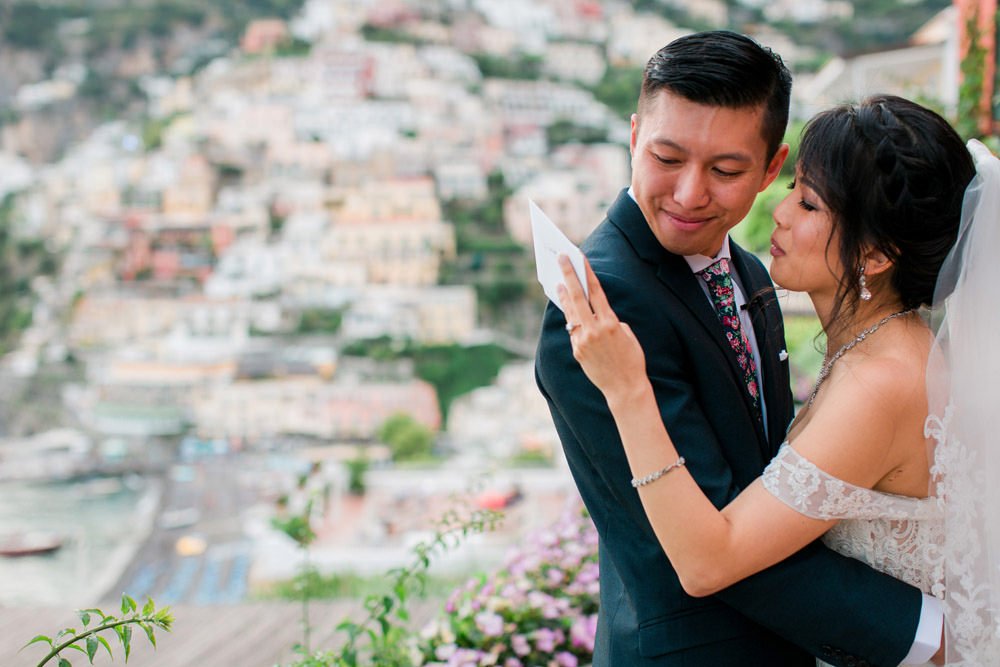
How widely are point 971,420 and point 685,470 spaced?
12.5 inches

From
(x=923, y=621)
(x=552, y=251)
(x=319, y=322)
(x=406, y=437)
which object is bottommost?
(x=406, y=437)

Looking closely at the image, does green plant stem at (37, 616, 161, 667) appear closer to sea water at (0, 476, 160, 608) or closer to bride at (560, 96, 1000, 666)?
bride at (560, 96, 1000, 666)

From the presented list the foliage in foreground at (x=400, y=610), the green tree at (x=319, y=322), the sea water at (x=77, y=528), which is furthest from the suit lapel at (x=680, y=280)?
the green tree at (x=319, y=322)

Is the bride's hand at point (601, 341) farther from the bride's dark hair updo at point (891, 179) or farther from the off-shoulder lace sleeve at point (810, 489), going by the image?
the bride's dark hair updo at point (891, 179)

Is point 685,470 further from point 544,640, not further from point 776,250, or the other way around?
point 544,640

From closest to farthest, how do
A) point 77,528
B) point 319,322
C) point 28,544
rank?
point 28,544 → point 77,528 → point 319,322

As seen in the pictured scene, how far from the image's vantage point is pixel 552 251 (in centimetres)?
74

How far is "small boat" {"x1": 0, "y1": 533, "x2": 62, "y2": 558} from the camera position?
17969 millimetres

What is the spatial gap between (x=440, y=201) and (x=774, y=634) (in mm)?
26769

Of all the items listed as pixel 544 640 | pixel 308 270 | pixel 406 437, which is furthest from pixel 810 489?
pixel 308 270

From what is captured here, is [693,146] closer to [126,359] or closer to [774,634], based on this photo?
[774,634]

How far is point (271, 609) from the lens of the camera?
2.85 m

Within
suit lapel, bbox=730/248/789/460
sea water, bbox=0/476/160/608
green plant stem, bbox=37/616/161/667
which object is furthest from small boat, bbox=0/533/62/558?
suit lapel, bbox=730/248/789/460

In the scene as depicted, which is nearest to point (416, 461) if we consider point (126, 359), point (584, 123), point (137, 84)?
point (126, 359)
